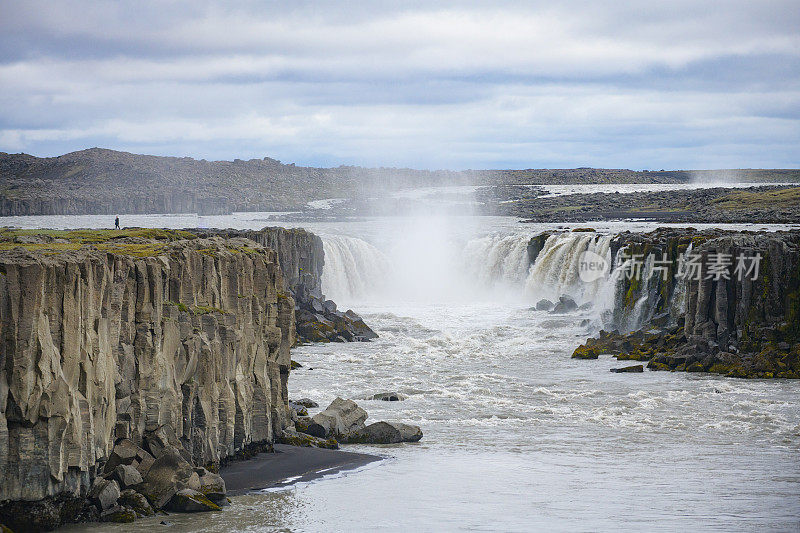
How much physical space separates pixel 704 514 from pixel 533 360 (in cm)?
3173

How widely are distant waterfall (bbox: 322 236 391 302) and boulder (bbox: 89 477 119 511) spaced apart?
208 ft

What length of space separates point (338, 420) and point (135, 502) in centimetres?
1345

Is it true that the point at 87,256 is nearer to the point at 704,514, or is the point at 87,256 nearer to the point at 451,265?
the point at 704,514

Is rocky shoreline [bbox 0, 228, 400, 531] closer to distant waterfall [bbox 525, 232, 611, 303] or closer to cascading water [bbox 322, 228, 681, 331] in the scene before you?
cascading water [bbox 322, 228, 681, 331]

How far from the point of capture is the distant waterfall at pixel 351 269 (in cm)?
9131

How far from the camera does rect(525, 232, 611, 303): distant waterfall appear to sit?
262 ft

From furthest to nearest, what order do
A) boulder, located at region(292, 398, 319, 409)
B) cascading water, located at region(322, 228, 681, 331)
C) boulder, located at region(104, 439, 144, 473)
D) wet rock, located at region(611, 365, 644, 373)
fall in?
cascading water, located at region(322, 228, 681, 331), wet rock, located at region(611, 365, 644, 373), boulder, located at region(292, 398, 319, 409), boulder, located at region(104, 439, 144, 473)

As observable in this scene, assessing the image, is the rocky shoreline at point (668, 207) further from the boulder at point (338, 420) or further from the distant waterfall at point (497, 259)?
the boulder at point (338, 420)

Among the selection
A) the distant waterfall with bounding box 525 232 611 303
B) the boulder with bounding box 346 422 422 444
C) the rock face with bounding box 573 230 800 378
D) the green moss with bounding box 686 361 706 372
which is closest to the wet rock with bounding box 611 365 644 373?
the rock face with bounding box 573 230 800 378

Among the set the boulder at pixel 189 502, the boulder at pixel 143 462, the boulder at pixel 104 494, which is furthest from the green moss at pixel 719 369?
the boulder at pixel 104 494

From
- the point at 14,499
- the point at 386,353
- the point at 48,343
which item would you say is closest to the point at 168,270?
the point at 48,343

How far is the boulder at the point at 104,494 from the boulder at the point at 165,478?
115cm

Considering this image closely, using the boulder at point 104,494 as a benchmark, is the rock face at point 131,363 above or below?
above

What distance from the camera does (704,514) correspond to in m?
30.0
